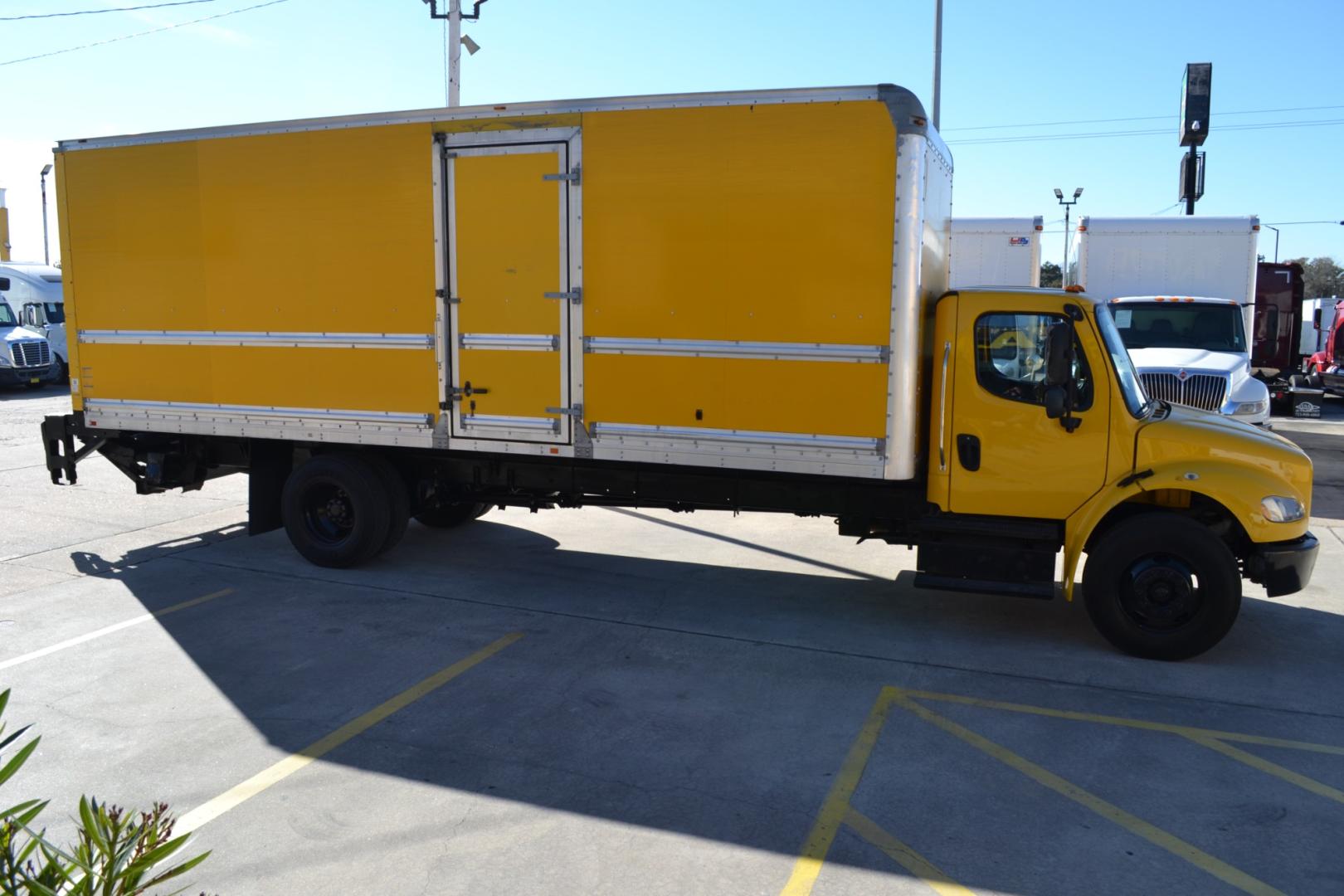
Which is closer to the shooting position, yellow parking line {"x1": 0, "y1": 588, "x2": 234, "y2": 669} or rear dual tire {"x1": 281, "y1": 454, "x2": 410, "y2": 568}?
yellow parking line {"x1": 0, "y1": 588, "x2": 234, "y2": 669}

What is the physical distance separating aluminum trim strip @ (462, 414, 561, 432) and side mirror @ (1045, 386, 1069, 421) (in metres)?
3.40

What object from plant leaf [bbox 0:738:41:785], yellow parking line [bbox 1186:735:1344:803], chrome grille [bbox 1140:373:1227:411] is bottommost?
yellow parking line [bbox 1186:735:1344:803]

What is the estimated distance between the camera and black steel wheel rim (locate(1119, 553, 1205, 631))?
6336 millimetres

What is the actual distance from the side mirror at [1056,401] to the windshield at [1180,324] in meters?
7.73

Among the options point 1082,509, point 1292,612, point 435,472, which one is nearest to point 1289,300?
point 1292,612

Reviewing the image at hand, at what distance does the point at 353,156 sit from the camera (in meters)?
7.79

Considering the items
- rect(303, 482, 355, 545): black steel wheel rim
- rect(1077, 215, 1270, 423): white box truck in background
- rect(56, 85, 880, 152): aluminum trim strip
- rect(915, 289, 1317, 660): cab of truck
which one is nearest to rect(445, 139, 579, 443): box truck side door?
rect(56, 85, 880, 152): aluminum trim strip

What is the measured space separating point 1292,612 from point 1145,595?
6.74 feet

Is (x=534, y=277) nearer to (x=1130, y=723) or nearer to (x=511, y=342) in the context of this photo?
(x=511, y=342)

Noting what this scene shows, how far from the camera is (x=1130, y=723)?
18.1ft

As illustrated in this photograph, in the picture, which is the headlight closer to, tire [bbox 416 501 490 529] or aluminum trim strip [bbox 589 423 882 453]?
aluminum trim strip [bbox 589 423 882 453]

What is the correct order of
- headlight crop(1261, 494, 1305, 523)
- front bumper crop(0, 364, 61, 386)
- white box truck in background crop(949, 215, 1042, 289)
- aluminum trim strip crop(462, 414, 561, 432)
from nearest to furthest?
headlight crop(1261, 494, 1305, 523) < aluminum trim strip crop(462, 414, 561, 432) < white box truck in background crop(949, 215, 1042, 289) < front bumper crop(0, 364, 61, 386)

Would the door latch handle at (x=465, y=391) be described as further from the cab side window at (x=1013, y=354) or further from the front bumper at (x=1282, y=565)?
the front bumper at (x=1282, y=565)

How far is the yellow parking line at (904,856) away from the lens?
3.91 metres
